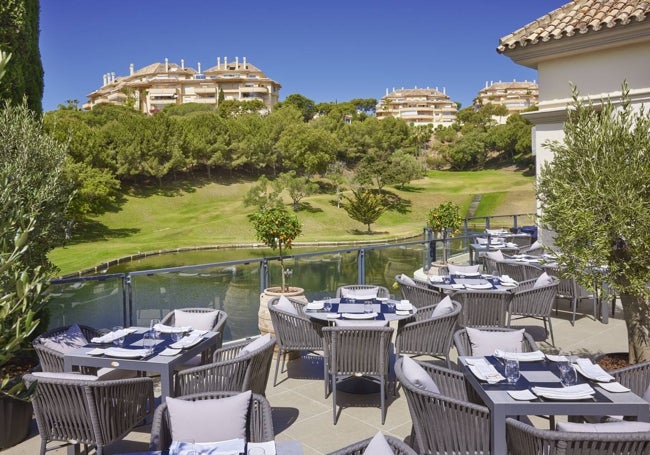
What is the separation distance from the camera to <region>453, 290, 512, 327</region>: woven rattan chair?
6.85 m

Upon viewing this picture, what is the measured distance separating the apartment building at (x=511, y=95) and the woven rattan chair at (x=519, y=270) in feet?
348

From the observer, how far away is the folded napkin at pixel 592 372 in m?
3.80

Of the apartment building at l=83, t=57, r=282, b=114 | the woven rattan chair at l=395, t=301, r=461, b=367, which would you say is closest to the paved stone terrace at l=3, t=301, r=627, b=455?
the woven rattan chair at l=395, t=301, r=461, b=367

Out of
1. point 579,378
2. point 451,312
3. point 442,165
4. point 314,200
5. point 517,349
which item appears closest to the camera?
point 579,378

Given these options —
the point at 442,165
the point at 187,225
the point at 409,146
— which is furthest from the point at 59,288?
the point at 442,165

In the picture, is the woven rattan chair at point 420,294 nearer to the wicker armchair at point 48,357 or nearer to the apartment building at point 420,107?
the wicker armchair at point 48,357

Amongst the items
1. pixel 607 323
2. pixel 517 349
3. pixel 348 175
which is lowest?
pixel 607 323

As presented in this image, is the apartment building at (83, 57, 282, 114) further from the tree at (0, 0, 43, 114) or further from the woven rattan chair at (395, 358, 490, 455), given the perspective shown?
the woven rattan chair at (395, 358, 490, 455)

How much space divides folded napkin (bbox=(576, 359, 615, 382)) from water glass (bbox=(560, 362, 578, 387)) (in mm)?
142

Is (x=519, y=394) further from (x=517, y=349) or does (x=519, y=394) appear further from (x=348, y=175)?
(x=348, y=175)

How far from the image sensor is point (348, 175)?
57.6 meters

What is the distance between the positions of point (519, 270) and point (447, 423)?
6189mm

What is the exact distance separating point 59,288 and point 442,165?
2715 inches

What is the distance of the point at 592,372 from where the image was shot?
3.93 meters
